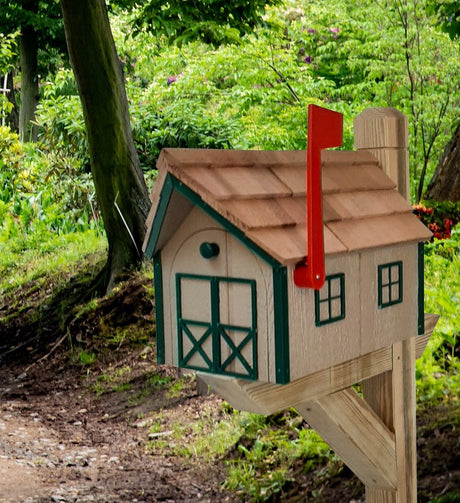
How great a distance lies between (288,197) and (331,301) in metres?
0.30

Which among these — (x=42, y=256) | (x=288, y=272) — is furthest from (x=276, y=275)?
(x=42, y=256)

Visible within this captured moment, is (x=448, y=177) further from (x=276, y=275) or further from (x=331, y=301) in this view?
(x=276, y=275)

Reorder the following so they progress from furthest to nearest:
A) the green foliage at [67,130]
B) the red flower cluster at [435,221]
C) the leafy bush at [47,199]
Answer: the green foliage at [67,130]
the leafy bush at [47,199]
the red flower cluster at [435,221]

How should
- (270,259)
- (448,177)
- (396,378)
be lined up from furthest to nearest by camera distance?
(448,177), (396,378), (270,259)

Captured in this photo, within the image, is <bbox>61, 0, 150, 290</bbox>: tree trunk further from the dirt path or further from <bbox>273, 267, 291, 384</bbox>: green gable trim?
<bbox>273, 267, 291, 384</bbox>: green gable trim

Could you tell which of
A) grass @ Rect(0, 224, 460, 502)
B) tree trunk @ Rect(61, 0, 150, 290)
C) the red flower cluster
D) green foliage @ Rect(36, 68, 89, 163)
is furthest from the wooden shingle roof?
green foliage @ Rect(36, 68, 89, 163)

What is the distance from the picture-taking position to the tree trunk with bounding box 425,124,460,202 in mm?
7719

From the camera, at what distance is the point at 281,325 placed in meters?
1.91

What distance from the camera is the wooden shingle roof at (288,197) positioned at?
6.12 ft

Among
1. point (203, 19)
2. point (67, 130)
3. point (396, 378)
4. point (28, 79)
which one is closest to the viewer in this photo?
point (396, 378)

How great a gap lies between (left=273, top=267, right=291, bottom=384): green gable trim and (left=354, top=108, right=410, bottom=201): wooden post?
803mm

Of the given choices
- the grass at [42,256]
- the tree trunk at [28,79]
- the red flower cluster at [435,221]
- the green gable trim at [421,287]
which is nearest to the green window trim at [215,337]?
the green gable trim at [421,287]

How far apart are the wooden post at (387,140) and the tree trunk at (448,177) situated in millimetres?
5260

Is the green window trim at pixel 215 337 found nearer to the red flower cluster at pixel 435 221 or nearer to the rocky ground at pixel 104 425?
the rocky ground at pixel 104 425
